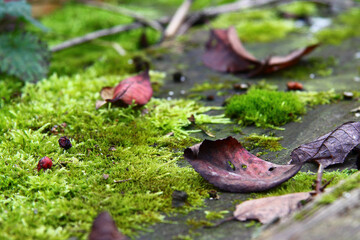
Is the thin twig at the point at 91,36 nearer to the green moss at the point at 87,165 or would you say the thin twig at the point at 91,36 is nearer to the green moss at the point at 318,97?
the green moss at the point at 87,165

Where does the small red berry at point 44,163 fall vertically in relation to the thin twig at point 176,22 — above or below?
below

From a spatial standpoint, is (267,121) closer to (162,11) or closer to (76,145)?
(76,145)

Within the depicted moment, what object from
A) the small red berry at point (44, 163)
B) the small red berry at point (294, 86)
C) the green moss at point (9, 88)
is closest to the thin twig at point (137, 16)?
the green moss at point (9, 88)

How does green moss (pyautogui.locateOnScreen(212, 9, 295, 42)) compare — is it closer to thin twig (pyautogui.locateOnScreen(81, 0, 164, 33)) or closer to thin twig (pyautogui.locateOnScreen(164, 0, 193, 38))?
thin twig (pyautogui.locateOnScreen(164, 0, 193, 38))

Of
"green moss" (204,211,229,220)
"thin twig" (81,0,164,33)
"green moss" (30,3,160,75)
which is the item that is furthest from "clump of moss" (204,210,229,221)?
"thin twig" (81,0,164,33)

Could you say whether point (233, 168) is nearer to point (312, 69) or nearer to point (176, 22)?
point (312, 69)
